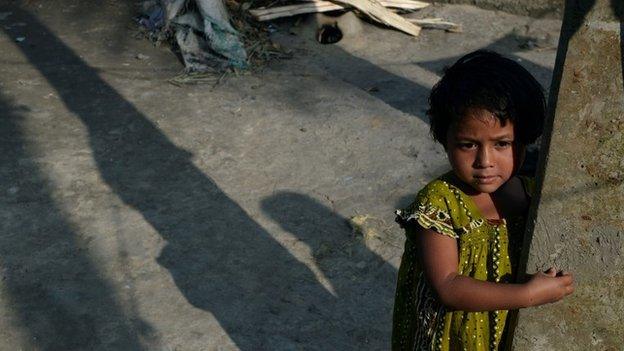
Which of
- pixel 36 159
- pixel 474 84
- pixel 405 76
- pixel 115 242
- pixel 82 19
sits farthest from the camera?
pixel 82 19

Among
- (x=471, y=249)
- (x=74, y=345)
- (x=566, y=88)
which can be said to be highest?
(x=566, y=88)

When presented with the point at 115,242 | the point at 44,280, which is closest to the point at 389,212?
the point at 115,242

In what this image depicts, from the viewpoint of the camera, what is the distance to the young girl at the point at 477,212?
6.93ft

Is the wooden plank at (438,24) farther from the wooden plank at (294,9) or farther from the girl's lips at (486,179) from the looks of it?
the girl's lips at (486,179)

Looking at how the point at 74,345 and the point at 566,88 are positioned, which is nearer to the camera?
the point at 566,88

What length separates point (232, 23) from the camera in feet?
22.2

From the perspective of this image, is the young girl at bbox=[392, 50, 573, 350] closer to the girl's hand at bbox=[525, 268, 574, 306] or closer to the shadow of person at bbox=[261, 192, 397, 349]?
the girl's hand at bbox=[525, 268, 574, 306]

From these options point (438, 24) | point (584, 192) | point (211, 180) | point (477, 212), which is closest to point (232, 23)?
point (438, 24)

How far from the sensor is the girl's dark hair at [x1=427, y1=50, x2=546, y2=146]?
2.09 m

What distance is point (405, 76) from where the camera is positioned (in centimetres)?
621

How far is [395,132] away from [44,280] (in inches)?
86.0

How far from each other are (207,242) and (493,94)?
2.59 metres

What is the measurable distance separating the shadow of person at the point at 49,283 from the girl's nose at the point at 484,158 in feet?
6.91

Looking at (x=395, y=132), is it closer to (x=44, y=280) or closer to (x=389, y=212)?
(x=389, y=212)
